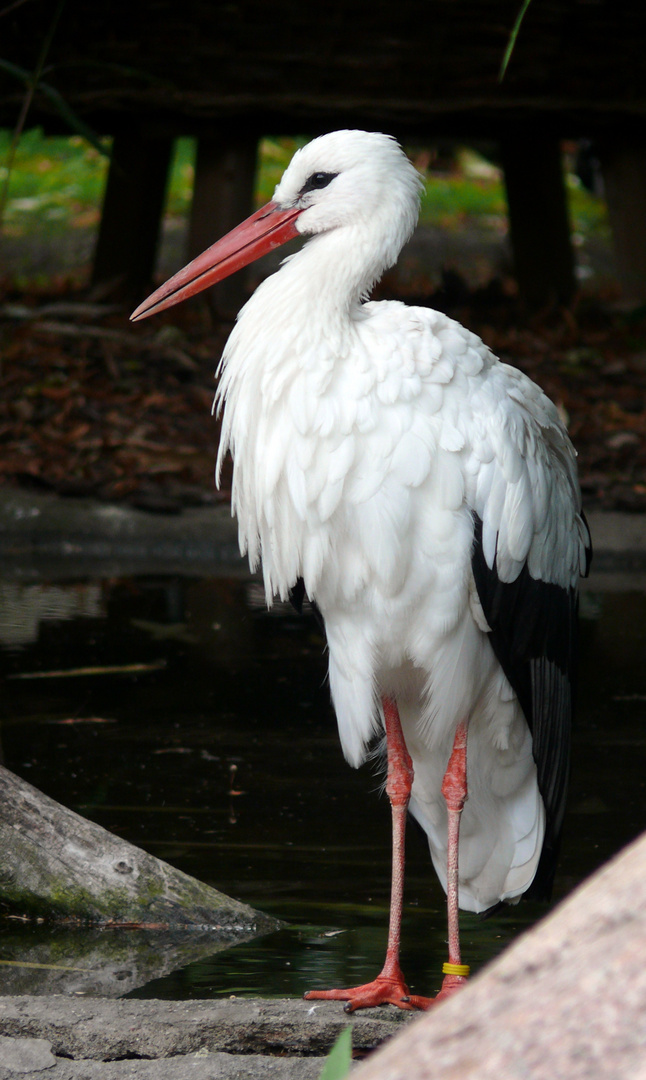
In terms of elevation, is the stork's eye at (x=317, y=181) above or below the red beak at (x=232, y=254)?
above

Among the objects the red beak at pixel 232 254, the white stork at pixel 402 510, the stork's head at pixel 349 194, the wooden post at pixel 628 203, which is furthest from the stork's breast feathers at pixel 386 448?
the wooden post at pixel 628 203

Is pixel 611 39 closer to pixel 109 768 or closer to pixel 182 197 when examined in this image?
pixel 109 768

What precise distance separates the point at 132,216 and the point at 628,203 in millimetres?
3505

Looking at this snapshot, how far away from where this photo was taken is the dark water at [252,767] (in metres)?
3.05

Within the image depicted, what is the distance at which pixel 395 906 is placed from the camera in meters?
2.79

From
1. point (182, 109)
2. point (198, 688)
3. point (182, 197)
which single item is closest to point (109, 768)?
point (198, 688)

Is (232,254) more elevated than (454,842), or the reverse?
(232,254)

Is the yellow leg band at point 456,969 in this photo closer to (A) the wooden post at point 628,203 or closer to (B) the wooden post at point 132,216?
(A) the wooden post at point 628,203

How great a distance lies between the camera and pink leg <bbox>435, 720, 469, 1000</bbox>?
2660 mm

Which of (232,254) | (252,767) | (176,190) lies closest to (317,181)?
(232,254)

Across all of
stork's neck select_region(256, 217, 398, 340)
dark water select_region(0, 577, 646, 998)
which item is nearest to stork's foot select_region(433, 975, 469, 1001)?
dark water select_region(0, 577, 646, 998)

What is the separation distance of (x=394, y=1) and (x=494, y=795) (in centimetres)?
632

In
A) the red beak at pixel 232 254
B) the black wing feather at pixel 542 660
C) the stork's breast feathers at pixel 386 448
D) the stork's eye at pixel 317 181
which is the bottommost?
the black wing feather at pixel 542 660

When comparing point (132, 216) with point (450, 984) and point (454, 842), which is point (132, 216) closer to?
point (454, 842)
